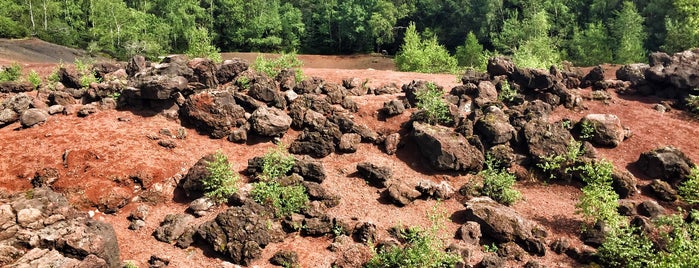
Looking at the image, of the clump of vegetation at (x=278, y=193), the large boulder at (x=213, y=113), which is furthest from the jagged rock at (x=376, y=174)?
the large boulder at (x=213, y=113)

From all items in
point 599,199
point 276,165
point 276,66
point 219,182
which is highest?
point 276,66

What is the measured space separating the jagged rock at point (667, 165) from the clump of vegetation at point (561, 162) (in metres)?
2.57

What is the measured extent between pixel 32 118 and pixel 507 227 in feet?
61.8

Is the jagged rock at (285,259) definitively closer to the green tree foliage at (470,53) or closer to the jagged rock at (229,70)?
the jagged rock at (229,70)

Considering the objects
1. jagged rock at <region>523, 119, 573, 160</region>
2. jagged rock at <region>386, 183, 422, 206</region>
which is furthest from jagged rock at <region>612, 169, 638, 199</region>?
jagged rock at <region>386, 183, 422, 206</region>

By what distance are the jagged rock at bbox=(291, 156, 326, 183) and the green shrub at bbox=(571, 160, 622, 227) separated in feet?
28.6

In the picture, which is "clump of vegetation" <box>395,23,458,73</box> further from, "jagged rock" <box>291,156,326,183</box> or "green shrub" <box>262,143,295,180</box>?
"green shrub" <box>262,143,295,180</box>

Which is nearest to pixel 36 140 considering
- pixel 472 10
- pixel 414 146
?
pixel 414 146

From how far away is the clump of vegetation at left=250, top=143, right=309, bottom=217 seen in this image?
14.9 m

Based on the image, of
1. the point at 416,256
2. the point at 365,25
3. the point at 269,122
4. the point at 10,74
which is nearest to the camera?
the point at 416,256

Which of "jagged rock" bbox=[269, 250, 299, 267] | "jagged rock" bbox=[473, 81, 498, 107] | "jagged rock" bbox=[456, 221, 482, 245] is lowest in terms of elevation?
"jagged rock" bbox=[269, 250, 299, 267]

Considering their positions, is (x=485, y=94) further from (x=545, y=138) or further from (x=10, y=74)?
(x=10, y=74)

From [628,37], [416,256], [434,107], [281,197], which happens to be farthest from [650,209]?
[628,37]

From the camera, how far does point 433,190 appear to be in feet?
53.8
